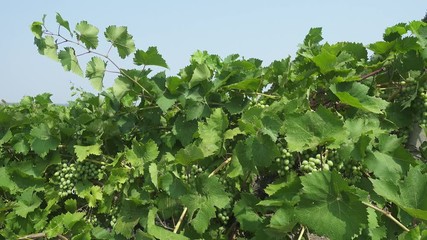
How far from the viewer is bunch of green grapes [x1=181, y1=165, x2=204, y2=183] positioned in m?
2.09

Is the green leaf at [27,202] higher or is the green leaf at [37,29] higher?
the green leaf at [37,29]

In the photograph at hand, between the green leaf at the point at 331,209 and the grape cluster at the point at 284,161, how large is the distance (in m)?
0.31

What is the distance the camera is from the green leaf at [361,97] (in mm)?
1985

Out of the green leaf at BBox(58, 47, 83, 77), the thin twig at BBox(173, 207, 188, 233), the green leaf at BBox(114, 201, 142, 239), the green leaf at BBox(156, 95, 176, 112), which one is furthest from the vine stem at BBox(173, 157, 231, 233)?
the green leaf at BBox(58, 47, 83, 77)

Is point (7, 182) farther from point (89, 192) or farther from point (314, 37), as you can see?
point (314, 37)

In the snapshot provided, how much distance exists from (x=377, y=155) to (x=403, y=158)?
0.12m

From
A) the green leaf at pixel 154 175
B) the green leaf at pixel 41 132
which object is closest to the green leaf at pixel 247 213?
the green leaf at pixel 154 175

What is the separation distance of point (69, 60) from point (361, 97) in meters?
1.55

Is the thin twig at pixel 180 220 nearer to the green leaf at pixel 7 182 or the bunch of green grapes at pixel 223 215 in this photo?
the bunch of green grapes at pixel 223 215

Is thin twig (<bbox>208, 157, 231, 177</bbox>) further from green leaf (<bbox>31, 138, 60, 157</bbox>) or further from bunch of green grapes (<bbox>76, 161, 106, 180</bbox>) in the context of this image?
green leaf (<bbox>31, 138, 60, 157</bbox>)

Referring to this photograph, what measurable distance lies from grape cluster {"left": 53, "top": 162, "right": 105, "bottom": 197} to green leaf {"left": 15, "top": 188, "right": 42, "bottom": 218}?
152 mm

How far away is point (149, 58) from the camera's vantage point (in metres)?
2.46

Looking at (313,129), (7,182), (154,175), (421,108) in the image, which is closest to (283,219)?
(313,129)

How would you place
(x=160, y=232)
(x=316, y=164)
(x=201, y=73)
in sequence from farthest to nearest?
(x=201, y=73) < (x=160, y=232) < (x=316, y=164)
